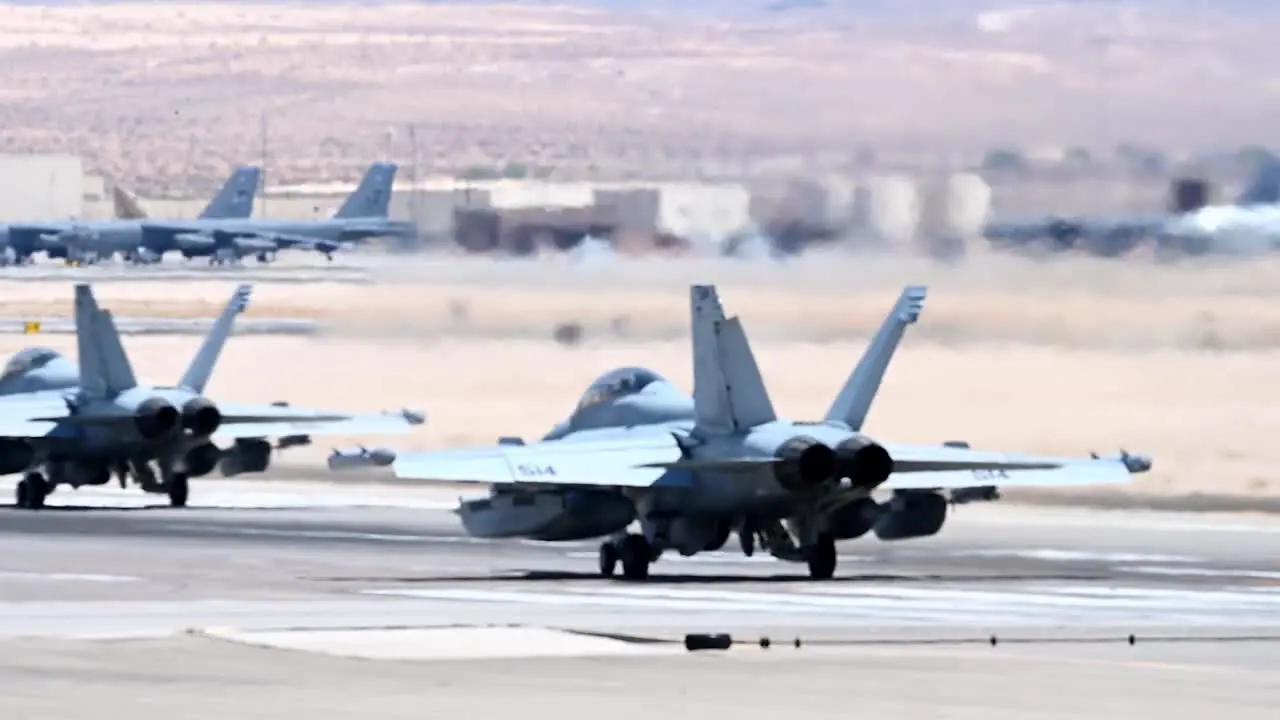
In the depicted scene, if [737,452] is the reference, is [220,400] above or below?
below

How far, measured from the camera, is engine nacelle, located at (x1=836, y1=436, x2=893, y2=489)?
39312 millimetres

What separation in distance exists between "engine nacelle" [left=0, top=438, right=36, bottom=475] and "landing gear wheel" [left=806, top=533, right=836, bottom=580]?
2030cm

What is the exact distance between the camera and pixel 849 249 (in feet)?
211

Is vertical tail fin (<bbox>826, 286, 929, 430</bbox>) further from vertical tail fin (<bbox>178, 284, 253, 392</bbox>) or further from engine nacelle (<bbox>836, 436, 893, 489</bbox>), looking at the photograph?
vertical tail fin (<bbox>178, 284, 253, 392</bbox>)

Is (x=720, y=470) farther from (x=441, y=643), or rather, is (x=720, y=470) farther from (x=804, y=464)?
(x=441, y=643)

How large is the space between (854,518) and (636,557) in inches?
105

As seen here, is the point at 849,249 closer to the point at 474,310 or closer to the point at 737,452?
the point at 474,310

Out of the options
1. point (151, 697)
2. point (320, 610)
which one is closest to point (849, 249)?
point (320, 610)

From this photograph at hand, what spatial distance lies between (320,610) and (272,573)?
642cm

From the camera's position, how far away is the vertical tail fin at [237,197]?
19300 cm

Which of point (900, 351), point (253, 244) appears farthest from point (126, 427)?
point (253, 244)

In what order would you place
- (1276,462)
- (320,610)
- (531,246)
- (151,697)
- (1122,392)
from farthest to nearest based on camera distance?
(531,246)
(1122,392)
(1276,462)
(320,610)
(151,697)

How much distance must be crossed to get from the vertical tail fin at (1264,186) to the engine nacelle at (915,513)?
96.4ft

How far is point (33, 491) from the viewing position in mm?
56188
